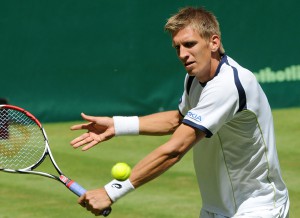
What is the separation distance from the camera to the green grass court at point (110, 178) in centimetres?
867

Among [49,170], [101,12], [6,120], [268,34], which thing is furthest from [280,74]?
[6,120]

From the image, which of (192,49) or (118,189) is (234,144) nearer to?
(192,49)

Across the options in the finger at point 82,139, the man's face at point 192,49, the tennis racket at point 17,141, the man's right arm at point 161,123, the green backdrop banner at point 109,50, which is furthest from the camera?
the green backdrop banner at point 109,50

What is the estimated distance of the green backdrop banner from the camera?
13.0 meters

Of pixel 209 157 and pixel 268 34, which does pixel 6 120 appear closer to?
pixel 209 157

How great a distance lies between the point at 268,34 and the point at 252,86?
342 inches

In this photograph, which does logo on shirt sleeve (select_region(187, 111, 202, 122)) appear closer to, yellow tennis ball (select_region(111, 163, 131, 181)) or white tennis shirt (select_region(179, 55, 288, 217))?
white tennis shirt (select_region(179, 55, 288, 217))

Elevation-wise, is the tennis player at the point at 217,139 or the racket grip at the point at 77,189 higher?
the tennis player at the point at 217,139

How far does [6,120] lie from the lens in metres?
7.89

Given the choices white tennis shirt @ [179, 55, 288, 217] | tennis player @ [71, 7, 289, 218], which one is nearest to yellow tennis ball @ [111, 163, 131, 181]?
tennis player @ [71, 7, 289, 218]

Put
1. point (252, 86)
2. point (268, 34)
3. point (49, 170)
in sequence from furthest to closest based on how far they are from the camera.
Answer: point (268, 34), point (49, 170), point (252, 86)

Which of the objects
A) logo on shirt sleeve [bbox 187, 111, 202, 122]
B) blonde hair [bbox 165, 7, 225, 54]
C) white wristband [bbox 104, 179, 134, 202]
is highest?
blonde hair [bbox 165, 7, 225, 54]

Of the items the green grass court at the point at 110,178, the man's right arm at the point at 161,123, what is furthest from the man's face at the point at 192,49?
the green grass court at the point at 110,178

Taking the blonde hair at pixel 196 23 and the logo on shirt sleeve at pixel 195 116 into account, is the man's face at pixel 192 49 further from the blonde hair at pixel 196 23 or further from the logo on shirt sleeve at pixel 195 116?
the logo on shirt sleeve at pixel 195 116
